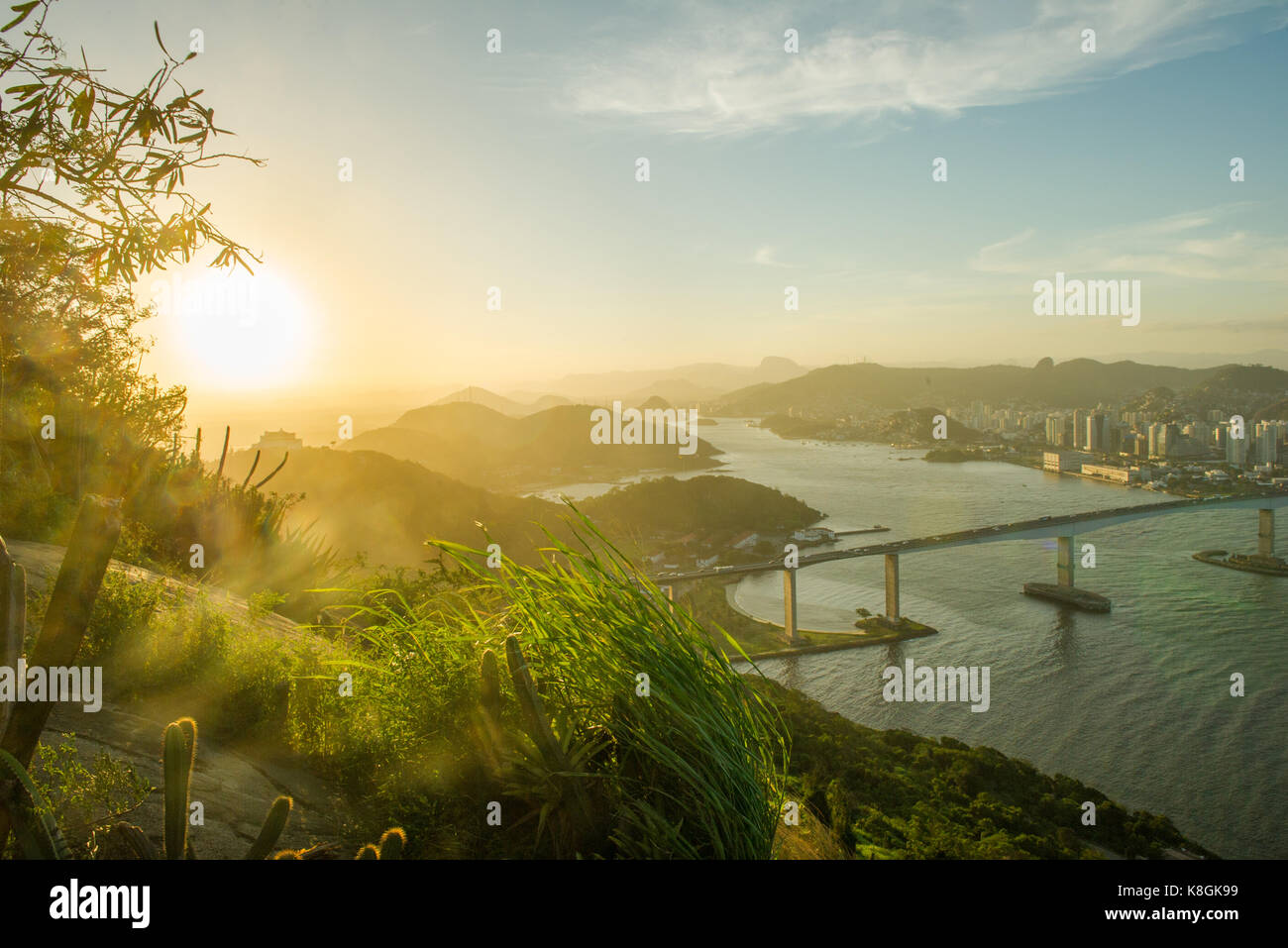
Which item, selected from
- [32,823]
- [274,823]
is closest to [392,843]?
[274,823]

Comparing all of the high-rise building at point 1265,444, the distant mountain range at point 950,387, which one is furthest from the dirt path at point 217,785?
the distant mountain range at point 950,387

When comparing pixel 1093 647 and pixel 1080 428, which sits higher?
pixel 1080 428

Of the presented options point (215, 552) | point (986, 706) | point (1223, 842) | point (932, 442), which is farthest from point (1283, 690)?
point (932, 442)

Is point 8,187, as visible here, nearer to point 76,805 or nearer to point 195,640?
point 195,640

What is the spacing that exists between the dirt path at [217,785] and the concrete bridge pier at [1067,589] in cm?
2646

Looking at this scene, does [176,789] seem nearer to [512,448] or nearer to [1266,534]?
[512,448]

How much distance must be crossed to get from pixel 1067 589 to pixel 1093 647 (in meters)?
4.25

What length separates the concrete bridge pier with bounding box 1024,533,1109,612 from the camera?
891 inches

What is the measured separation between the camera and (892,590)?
21.4m

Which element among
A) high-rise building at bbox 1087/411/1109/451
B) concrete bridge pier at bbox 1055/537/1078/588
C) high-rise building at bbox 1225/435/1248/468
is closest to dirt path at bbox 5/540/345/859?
concrete bridge pier at bbox 1055/537/1078/588

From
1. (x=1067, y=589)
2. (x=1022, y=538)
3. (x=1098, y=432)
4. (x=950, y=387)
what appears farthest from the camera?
(x=950, y=387)

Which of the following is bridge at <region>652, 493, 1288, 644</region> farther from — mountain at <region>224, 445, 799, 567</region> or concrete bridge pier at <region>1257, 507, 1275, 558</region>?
mountain at <region>224, 445, 799, 567</region>

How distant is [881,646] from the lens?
19688mm
